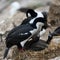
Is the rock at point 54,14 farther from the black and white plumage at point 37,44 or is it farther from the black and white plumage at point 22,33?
the black and white plumage at point 22,33

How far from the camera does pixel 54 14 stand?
9727mm

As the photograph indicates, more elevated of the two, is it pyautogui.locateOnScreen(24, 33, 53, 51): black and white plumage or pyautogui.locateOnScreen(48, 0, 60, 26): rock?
pyautogui.locateOnScreen(24, 33, 53, 51): black and white plumage

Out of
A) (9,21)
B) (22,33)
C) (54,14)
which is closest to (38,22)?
(22,33)

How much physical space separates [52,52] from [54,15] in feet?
9.56

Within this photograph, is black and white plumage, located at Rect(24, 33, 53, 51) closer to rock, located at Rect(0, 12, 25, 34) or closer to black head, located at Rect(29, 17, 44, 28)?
black head, located at Rect(29, 17, 44, 28)

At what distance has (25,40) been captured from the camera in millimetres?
7727

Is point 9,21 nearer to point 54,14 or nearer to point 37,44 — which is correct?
point 54,14

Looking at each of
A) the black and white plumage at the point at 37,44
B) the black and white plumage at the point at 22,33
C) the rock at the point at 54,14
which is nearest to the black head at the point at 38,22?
the black and white plumage at the point at 22,33

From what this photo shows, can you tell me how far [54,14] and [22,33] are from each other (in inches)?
87.9

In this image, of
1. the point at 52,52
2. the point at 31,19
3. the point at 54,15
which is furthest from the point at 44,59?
the point at 54,15

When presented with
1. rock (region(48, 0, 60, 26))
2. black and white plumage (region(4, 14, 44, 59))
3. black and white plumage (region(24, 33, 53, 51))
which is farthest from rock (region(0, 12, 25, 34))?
black and white plumage (region(4, 14, 44, 59))

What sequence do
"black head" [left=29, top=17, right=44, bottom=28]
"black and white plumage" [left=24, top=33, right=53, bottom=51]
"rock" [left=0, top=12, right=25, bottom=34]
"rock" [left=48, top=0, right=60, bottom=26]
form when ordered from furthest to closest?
1. "rock" [left=0, top=12, right=25, bottom=34]
2. "rock" [left=48, top=0, right=60, bottom=26]
3. "black head" [left=29, top=17, right=44, bottom=28]
4. "black and white plumage" [left=24, top=33, right=53, bottom=51]

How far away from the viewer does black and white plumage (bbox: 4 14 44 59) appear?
7602mm

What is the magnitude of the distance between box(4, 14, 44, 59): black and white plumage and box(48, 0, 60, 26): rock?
5.86 ft
